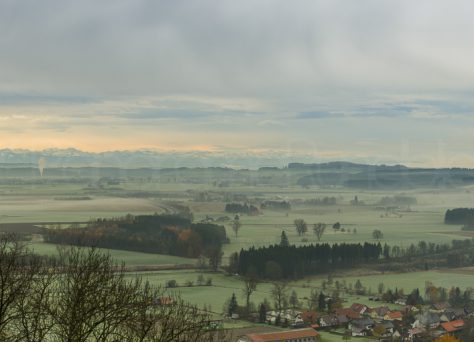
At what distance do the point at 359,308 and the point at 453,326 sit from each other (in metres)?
2.59

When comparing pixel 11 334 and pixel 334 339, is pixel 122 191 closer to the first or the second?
pixel 334 339

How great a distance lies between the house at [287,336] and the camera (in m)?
14.4

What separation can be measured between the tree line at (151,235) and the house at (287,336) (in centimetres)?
Result: 777

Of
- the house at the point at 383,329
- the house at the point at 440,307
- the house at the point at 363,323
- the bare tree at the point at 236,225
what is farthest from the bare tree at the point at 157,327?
the bare tree at the point at 236,225

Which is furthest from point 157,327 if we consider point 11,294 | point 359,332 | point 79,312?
point 359,332

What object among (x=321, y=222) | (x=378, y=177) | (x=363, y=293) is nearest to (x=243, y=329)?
(x=363, y=293)

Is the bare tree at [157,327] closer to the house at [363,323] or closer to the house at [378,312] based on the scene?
the house at [363,323]

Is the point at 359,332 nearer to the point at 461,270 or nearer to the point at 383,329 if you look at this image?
the point at 383,329

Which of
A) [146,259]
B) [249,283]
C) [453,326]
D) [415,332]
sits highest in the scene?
[146,259]

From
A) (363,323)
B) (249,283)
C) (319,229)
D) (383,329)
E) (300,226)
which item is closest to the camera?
(383,329)

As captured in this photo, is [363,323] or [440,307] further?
[440,307]

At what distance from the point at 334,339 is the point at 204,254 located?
933 cm

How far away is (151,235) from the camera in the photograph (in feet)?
82.9

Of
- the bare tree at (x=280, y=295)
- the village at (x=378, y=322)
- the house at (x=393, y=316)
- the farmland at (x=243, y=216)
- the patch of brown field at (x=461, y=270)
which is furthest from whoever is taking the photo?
the patch of brown field at (x=461, y=270)
